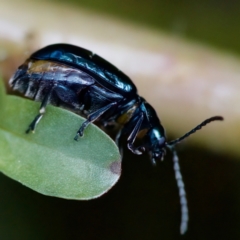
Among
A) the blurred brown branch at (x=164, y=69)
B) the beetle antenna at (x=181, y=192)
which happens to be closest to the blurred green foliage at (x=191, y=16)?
the blurred brown branch at (x=164, y=69)

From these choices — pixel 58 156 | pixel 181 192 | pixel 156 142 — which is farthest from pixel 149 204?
pixel 58 156

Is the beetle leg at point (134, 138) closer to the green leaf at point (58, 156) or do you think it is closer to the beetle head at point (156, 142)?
the beetle head at point (156, 142)

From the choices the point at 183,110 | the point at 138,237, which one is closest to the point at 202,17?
the point at 183,110

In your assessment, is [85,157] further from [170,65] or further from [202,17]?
[202,17]

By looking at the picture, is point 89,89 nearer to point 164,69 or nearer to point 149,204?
point 164,69

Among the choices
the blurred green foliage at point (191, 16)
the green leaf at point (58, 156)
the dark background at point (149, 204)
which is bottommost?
the dark background at point (149, 204)
